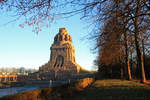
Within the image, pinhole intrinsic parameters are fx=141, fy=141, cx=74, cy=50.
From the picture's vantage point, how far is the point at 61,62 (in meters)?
88.7

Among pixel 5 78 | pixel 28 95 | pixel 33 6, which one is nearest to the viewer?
pixel 33 6

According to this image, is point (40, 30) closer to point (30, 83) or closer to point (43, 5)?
point (43, 5)

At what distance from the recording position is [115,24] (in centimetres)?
831

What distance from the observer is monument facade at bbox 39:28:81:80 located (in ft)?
239

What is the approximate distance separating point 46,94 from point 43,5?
6.49 metres

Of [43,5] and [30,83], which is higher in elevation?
[43,5]

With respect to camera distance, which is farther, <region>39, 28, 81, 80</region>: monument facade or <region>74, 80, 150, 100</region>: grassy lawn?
<region>39, 28, 81, 80</region>: monument facade

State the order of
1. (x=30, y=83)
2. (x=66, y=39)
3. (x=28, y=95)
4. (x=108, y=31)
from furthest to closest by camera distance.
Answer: (x=66, y=39)
(x=30, y=83)
(x=108, y=31)
(x=28, y=95)

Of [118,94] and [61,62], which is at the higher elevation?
[61,62]

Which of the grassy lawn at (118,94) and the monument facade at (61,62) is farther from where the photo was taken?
the monument facade at (61,62)

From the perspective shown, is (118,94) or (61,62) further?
(61,62)

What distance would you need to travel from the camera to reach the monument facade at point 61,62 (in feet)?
239

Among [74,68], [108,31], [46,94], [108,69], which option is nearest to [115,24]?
[108,31]

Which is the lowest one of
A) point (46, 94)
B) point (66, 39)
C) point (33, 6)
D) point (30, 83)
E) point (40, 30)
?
point (30, 83)
